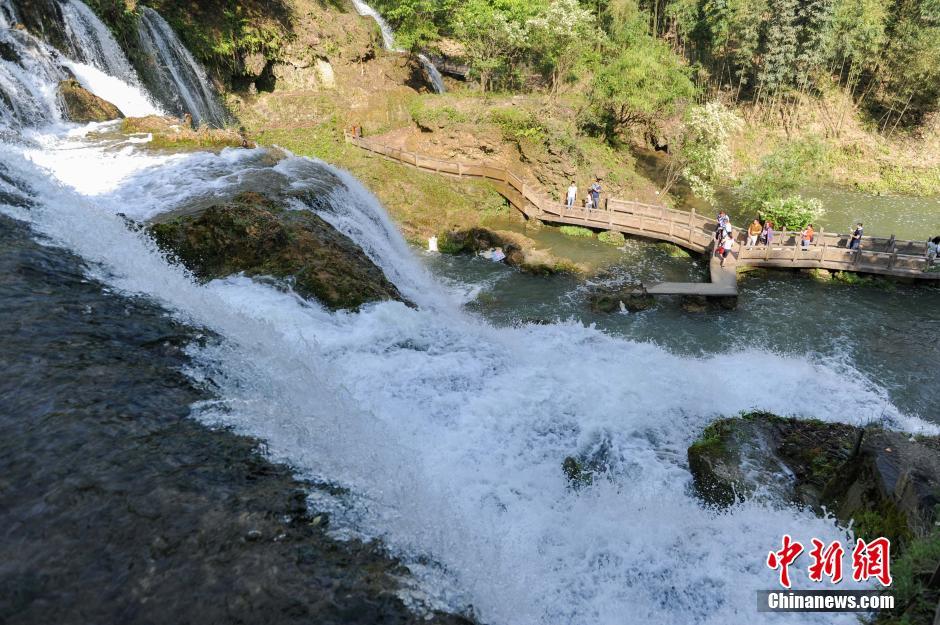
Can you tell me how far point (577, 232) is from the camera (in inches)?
996

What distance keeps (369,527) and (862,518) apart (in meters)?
6.24

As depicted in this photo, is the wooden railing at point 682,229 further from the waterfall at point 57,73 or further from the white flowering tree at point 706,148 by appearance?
the waterfall at point 57,73

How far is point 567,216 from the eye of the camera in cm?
2552

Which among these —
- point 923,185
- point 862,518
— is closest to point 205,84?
point 862,518

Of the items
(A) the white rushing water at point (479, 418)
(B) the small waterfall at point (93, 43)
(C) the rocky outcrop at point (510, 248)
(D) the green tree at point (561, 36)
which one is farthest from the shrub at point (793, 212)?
→ (B) the small waterfall at point (93, 43)

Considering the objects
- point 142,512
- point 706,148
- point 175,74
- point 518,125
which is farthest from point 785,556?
point 175,74

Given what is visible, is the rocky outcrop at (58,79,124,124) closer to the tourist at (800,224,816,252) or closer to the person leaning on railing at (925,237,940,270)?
the tourist at (800,224,816,252)

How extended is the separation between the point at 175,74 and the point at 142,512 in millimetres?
26571

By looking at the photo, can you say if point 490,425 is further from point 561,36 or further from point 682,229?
point 561,36

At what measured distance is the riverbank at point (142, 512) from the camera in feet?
13.1

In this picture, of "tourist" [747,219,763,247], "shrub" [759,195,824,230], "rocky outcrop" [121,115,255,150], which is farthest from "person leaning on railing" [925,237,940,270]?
"rocky outcrop" [121,115,255,150]

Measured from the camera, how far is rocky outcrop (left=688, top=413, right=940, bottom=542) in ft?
21.0

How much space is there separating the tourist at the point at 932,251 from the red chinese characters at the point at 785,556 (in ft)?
67.4

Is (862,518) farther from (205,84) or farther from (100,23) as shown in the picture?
(205,84)
